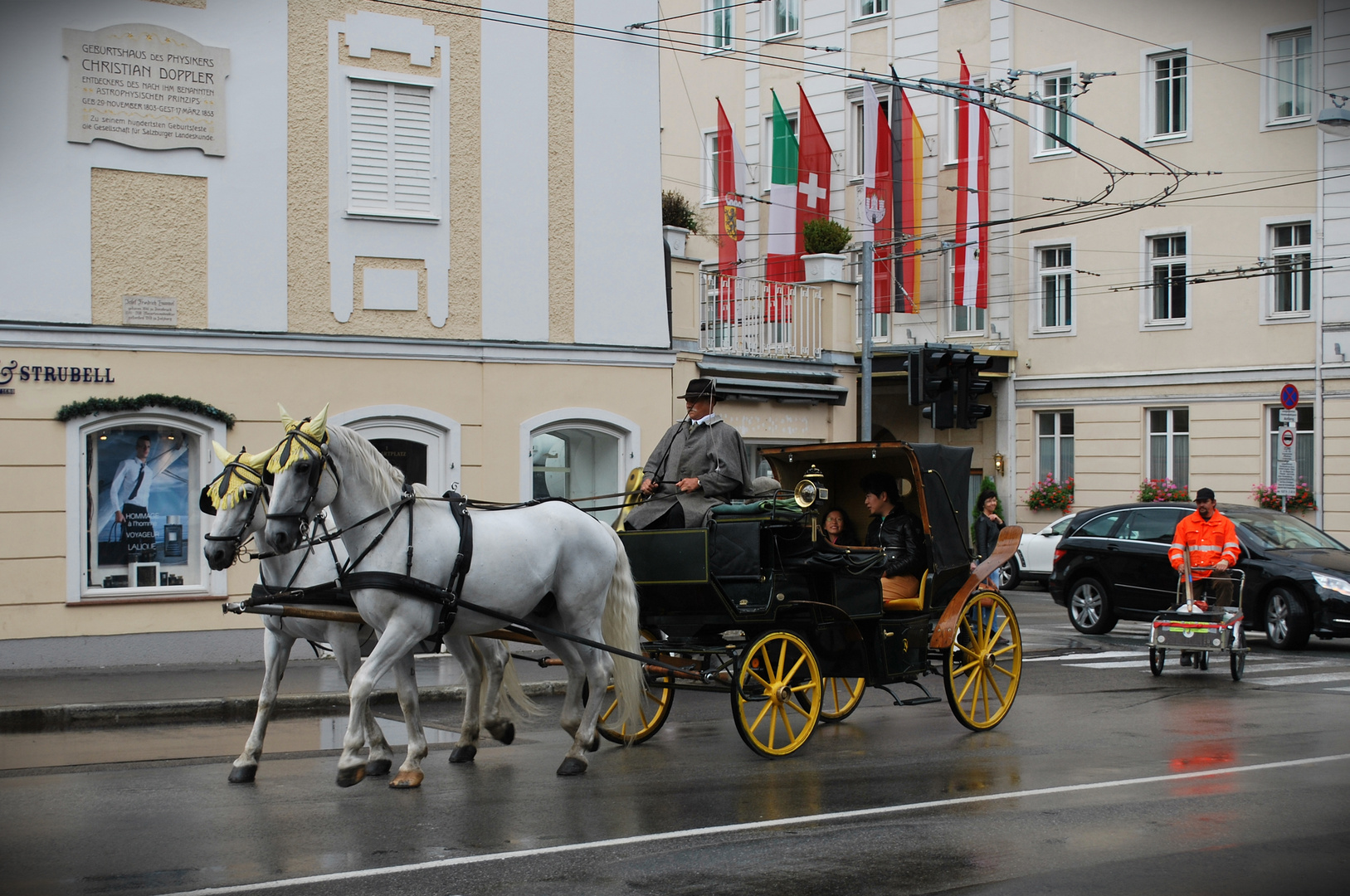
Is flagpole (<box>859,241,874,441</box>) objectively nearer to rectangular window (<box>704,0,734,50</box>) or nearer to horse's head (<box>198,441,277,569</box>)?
horse's head (<box>198,441,277,569</box>)

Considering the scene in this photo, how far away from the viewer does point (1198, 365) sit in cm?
2864

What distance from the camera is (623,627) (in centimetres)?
914

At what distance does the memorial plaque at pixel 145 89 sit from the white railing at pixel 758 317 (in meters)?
7.47

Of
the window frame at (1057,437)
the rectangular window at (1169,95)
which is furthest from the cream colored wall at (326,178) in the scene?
the window frame at (1057,437)

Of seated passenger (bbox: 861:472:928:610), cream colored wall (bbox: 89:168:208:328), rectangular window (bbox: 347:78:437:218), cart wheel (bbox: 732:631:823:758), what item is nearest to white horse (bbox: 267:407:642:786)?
cart wheel (bbox: 732:631:823:758)

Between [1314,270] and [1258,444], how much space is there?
3620mm

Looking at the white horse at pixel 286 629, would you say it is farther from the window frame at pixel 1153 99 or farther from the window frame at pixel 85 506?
the window frame at pixel 1153 99

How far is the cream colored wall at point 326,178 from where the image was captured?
→ 1471 centimetres

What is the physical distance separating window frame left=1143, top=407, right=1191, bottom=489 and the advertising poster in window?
21488 millimetres

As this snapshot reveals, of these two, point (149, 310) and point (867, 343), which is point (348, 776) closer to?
point (149, 310)

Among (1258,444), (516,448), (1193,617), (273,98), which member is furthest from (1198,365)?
(273,98)

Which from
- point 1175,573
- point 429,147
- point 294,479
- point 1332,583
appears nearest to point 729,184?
point 429,147

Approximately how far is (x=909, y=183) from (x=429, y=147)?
58.3 feet

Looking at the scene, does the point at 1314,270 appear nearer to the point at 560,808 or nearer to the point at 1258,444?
the point at 1258,444
